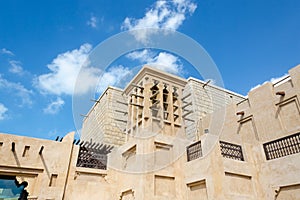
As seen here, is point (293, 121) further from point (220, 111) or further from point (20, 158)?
point (20, 158)

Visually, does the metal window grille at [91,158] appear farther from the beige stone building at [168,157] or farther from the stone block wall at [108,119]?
the stone block wall at [108,119]

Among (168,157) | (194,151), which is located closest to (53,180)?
(168,157)

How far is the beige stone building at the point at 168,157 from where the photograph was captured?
294 inches

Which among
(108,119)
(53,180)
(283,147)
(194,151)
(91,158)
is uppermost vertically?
(108,119)

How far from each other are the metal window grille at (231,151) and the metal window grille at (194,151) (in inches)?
31.6

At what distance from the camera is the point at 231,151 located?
816 centimetres

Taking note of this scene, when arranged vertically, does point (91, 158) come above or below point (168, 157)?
above

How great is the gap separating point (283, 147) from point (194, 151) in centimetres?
302

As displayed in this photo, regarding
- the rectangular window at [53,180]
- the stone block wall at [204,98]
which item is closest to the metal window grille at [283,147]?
the stone block wall at [204,98]

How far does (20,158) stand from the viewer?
26.7ft

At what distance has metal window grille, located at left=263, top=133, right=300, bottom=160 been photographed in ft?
24.2

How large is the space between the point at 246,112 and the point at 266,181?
519 cm

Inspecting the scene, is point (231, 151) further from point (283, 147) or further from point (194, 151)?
point (283, 147)

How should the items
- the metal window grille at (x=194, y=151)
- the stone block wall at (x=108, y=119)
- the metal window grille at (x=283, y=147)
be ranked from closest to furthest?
the metal window grille at (x=283, y=147)
the metal window grille at (x=194, y=151)
the stone block wall at (x=108, y=119)
